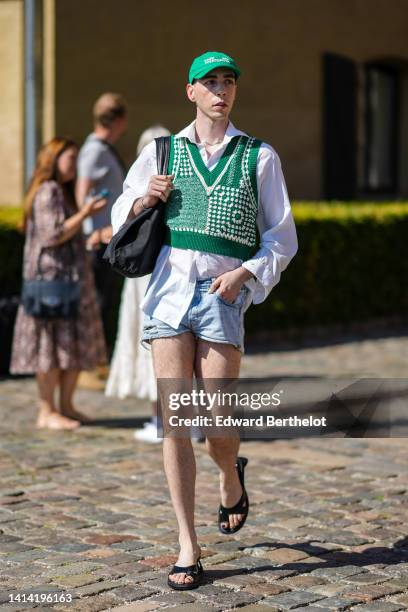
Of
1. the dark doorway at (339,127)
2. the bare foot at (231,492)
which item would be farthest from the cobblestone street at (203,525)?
the dark doorway at (339,127)

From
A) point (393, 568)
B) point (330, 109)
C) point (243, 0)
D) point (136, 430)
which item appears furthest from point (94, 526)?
point (330, 109)

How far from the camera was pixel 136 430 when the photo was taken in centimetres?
776

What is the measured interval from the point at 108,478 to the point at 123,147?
7.19m

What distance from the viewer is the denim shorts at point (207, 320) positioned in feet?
14.7

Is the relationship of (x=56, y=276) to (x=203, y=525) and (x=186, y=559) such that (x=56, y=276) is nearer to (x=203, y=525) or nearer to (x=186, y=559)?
(x=203, y=525)

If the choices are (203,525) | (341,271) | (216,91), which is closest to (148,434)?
(203,525)

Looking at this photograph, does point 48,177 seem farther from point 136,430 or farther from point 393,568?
point 393,568

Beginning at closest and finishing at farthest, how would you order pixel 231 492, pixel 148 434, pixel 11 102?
pixel 231 492 < pixel 148 434 < pixel 11 102

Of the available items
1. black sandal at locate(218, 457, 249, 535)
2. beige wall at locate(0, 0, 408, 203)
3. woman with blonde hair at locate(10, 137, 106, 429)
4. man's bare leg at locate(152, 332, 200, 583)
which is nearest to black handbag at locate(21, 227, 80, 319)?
woman with blonde hair at locate(10, 137, 106, 429)

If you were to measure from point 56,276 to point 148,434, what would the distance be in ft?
3.75

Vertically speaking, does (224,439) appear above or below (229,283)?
below

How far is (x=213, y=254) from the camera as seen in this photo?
451 cm

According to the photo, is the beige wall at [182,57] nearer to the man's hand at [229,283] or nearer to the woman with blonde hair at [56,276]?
the woman with blonde hair at [56,276]

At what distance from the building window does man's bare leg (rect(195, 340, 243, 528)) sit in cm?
1342
